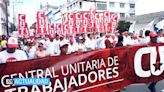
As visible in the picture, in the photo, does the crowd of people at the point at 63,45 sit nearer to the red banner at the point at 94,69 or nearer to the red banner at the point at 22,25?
the red banner at the point at 94,69

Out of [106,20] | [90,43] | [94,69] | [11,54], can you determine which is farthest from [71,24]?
[94,69]

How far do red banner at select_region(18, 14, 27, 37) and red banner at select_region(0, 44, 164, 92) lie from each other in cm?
2144

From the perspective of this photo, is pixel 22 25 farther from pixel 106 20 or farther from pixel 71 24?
pixel 106 20

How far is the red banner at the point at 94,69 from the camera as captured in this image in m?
6.64

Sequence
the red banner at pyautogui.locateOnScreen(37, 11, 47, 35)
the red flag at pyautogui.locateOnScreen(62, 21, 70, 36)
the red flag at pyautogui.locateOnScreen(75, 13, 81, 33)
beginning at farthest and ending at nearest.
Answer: the red flag at pyautogui.locateOnScreen(62, 21, 70, 36) < the red flag at pyautogui.locateOnScreen(75, 13, 81, 33) < the red banner at pyautogui.locateOnScreen(37, 11, 47, 35)

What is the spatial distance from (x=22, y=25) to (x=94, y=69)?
75.6 ft

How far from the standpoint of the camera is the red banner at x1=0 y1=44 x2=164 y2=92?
664 cm

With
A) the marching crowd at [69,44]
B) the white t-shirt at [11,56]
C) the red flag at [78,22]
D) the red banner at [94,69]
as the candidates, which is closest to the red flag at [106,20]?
the red flag at [78,22]

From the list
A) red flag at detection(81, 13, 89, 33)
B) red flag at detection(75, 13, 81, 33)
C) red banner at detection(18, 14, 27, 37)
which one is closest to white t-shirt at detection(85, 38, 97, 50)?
red banner at detection(18, 14, 27, 37)

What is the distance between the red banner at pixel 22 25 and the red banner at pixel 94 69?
21.4 meters

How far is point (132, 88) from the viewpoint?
9.53 meters

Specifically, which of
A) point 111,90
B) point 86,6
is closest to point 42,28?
point 111,90

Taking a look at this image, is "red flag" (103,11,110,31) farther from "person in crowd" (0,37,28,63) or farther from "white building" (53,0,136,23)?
"white building" (53,0,136,23)

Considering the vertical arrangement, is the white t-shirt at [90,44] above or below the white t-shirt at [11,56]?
below
